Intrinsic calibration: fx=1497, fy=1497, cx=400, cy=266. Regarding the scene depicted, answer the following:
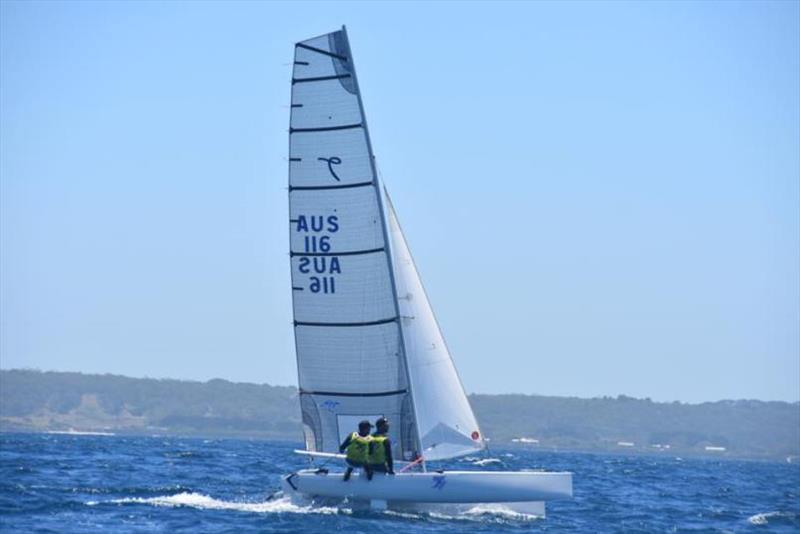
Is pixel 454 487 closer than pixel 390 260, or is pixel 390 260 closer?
pixel 454 487

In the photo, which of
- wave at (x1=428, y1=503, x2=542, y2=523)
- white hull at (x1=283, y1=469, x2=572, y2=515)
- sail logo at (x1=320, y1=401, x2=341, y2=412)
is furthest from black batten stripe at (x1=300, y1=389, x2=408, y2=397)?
wave at (x1=428, y1=503, x2=542, y2=523)

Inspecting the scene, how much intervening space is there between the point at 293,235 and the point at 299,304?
4.94ft

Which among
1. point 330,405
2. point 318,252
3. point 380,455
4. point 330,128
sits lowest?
point 380,455

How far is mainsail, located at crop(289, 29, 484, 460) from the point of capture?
32.1 m

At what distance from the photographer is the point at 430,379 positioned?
106 feet

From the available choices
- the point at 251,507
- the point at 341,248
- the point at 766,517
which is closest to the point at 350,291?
the point at 341,248

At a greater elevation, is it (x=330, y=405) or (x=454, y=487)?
(x=330, y=405)

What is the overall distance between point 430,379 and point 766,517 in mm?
10125

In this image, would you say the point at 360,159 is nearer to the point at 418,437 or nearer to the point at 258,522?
the point at 418,437

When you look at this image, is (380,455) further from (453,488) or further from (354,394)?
(354,394)

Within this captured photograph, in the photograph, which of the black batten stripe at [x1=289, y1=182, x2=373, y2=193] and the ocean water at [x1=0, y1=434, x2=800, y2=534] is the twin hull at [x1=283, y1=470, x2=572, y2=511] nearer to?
the ocean water at [x1=0, y1=434, x2=800, y2=534]

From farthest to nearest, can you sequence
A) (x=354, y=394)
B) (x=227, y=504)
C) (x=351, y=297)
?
(x=354, y=394) < (x=351, y=297) < (x=227, y=504)

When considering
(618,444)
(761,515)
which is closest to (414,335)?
(761,515)

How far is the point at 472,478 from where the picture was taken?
3020 centimetres
